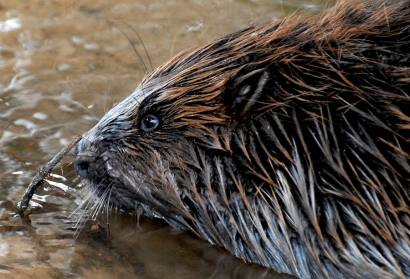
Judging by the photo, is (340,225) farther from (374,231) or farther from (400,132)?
(400,132)

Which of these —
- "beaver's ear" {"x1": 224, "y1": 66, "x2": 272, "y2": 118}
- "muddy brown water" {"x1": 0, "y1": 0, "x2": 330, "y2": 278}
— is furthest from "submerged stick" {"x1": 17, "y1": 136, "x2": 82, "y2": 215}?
"beaver's ear" {"x1": 224, "y1": 66, "x2": 272, "y2": 118}

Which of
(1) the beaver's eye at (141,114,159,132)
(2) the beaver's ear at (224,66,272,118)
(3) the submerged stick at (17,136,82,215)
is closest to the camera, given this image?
(2) the beaver's ear at (224,66,272,118)

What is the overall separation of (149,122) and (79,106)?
1049mm

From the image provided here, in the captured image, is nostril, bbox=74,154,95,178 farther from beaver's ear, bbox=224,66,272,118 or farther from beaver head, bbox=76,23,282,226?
beaver's ear, bbox=224,66,272,118

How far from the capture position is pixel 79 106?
15.0 feet

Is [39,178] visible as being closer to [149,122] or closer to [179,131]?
[149,122]

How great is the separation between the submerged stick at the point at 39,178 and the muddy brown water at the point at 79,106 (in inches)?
1.7

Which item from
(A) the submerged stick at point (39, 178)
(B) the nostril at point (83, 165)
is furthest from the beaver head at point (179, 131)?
(A) the submerged stick at point (39, 178)

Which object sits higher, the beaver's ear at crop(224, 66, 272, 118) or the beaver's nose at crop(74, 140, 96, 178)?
the beaver's ear at crop(224, 66, 272, 118)

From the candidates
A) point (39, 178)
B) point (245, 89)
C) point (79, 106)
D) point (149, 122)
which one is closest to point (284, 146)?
point (245, 89)

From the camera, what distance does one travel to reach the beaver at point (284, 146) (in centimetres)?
324

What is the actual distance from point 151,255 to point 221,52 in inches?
33.9

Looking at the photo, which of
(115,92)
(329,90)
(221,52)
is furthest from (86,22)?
(329,90)

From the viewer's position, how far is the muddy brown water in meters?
3.51
